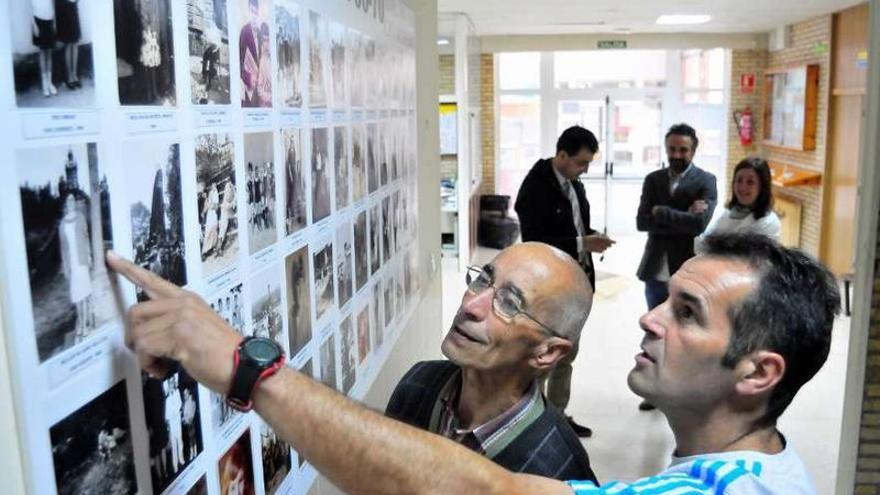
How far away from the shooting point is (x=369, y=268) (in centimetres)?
242

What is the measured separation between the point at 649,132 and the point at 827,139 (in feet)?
15.9

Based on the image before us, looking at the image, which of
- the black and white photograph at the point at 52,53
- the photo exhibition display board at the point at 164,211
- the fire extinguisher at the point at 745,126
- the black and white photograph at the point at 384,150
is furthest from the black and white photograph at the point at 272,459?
the fire extinguisher at the point at 745,126

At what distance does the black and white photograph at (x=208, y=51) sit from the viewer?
1.23 meters

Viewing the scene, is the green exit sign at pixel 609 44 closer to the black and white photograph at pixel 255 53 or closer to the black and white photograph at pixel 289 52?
the black and white photograph at pixel 289 52

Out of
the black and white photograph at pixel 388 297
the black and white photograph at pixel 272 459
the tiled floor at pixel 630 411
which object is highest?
the black and white photograph at pixel 388 297

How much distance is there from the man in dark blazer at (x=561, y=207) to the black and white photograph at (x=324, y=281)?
2.32 m

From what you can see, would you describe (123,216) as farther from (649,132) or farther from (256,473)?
(649,132)

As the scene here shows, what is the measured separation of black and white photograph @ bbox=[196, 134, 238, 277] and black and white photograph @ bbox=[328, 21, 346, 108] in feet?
2.31

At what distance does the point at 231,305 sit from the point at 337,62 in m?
0.92

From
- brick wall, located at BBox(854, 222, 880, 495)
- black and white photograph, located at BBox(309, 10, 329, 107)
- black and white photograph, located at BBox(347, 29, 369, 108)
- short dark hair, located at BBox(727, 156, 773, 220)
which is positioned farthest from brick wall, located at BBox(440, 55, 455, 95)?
black and white photograph, located at BBox(309, 10, 329, 107)

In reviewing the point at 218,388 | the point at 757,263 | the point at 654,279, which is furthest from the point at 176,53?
the point at 654,279

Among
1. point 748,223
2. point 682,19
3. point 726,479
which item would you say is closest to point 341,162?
point 726,479

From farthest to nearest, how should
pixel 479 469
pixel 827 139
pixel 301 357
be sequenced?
pixel 827 139 → pixel 301 357 → pixel 479 469

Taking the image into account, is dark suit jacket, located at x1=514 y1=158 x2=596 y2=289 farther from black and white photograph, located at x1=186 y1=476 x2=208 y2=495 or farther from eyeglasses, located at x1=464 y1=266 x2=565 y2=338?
black and white photograph, located at x1=186 y1=476 x2=208 y2=495
